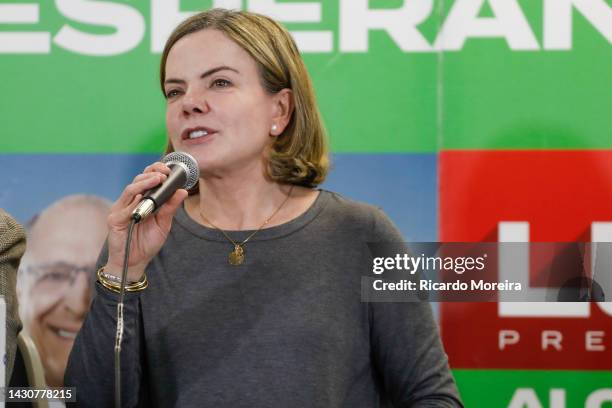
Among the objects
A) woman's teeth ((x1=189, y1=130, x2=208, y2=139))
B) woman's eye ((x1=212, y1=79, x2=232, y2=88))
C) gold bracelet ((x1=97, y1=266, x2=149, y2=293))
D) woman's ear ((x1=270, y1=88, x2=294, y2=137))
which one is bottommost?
gold bracelet ((x1=97, y1=266, x2=149, y2=293))

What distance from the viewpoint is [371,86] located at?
2281 mm

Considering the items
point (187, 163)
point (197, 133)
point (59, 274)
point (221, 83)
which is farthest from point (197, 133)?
point (59, 274)

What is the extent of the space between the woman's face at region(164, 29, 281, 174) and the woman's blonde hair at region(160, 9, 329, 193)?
0.07 feet

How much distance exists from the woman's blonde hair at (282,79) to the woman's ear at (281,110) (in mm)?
12

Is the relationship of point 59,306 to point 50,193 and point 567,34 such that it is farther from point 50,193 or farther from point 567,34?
point 567,34

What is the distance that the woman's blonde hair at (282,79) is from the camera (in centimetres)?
174

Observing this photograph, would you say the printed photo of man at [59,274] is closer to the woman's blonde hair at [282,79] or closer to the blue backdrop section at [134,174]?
the blue backdrop section at [134,174]

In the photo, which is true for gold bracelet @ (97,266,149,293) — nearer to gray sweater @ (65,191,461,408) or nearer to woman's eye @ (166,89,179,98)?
gray sweater @ (65,191,461,408)

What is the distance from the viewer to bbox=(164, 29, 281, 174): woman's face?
1658mm

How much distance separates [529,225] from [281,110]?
82cm

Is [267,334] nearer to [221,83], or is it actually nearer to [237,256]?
[237,256]

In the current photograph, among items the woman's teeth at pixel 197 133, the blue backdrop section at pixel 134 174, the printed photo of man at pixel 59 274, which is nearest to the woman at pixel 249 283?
the woman's teeth at pixel 197 133

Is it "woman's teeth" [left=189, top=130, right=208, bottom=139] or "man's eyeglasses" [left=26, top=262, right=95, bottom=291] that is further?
"man's eyeglasses" [left=26, top=262, right=95, bottom=291]

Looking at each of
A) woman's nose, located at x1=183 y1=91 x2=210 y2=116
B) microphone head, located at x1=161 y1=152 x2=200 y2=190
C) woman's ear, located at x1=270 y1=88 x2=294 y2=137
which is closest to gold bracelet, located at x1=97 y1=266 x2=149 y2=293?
microphone head, located at x1=161 y1=152 x2=200 y2=190
